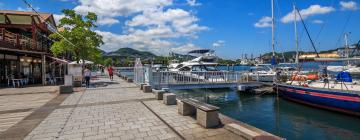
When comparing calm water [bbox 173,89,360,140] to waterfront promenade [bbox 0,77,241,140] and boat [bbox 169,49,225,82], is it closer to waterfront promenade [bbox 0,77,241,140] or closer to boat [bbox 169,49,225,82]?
boat [bbox 169,49,225,82]

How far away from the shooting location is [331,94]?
1398 cm

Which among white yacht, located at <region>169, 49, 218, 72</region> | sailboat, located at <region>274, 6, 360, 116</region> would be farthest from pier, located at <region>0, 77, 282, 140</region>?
white yacht, located at <region>169, 49, 218, 72</region>

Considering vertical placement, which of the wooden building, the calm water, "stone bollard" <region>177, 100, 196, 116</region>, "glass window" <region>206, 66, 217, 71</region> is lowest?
the calm water

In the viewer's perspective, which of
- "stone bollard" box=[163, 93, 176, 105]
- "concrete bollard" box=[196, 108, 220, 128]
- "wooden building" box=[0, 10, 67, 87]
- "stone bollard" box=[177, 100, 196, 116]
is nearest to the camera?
"concrete bollard" box=[196, 108, 220, 128]

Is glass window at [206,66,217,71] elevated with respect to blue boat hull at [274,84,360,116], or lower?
elevated

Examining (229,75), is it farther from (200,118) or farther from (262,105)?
(200,118)

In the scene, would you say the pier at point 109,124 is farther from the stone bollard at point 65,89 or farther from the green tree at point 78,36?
the green tree at point 78,36

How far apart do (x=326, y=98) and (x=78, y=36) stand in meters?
19.9

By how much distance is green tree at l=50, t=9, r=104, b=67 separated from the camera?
69.6ft

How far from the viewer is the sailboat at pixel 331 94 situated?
12.9 m

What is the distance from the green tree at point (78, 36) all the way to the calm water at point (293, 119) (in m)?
12.7

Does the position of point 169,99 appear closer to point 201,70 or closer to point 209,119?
point 209,119

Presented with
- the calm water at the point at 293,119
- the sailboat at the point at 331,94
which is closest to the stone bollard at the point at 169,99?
the calm water at the point at 293,119

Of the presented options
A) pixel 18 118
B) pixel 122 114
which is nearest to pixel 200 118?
pixel 122 114
